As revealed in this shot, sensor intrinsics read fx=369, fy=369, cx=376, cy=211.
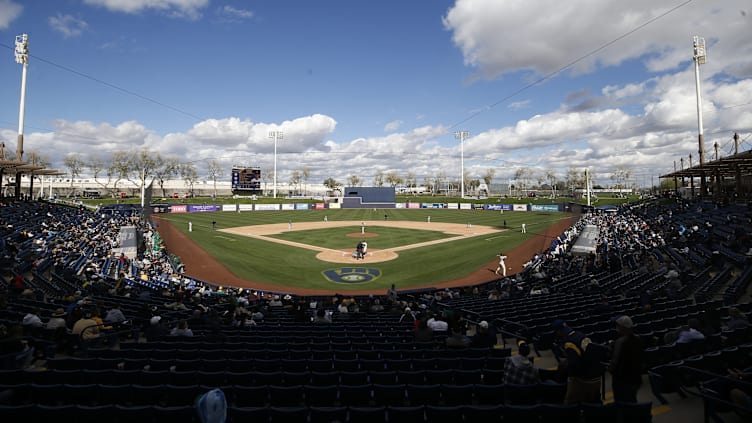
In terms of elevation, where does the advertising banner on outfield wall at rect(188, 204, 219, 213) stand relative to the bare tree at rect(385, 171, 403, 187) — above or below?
below

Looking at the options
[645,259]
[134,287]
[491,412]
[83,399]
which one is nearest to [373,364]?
[491,412]

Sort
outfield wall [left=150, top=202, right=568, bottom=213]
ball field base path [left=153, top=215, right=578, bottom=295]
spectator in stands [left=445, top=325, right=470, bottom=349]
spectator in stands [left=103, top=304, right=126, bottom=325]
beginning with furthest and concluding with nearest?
outfield wall [left=150, top=202, right=568, bottom=213] → ball field base path [left=153, top=215, right=578, bottom=295] → spectator in stands [left=103, top=304, right=126, bottom=325] → spectator in stands [left=445, top=325, right=470, bottom=349]

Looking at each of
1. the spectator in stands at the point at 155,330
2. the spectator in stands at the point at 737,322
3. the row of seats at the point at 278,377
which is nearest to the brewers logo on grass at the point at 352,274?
the spectator in stands at the point at 155,330

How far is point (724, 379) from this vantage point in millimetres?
5133

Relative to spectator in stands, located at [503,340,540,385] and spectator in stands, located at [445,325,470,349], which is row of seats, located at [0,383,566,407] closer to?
spectator in stands, located at [503,340,540,385]

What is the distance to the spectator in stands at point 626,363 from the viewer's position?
499cm

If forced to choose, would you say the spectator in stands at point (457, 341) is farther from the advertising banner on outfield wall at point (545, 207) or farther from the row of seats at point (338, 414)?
the advertising banner on outfield wall at point (545, 207)

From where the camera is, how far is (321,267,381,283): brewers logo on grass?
25062mm

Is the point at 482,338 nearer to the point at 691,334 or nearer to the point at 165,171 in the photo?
the point at 691,334

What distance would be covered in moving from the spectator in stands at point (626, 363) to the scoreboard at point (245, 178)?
112124mm

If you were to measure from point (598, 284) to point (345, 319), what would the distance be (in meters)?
12.2

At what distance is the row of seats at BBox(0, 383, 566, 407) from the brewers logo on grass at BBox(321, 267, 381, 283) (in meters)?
19.1

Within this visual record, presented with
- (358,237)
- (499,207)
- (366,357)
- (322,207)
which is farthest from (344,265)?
(499,207)

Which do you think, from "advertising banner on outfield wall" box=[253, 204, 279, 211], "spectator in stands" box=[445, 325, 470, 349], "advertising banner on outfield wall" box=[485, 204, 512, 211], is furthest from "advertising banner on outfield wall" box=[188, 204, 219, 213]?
"spectator in stands" box=[445, 325, 470, 349]
